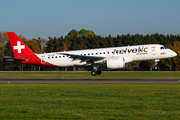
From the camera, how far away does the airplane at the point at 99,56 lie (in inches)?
1505

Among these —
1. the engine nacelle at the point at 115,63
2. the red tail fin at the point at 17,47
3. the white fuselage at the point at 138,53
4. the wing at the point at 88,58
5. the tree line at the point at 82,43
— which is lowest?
the engine nacelle at the point at 115,63

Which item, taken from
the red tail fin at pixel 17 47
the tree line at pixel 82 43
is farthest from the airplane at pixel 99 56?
the tree line at pixel 82 43

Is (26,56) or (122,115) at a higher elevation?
(26,56)

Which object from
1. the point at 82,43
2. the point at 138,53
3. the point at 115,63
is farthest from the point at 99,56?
the point at 82,43

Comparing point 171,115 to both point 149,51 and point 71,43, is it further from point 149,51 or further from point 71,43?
point 71,43

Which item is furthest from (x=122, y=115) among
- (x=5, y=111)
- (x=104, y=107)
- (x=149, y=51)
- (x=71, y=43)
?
(x=71, y=43)

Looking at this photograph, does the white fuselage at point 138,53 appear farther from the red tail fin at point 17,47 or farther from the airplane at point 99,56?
the red tail fin at point 17,47

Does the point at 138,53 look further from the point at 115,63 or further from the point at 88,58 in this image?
the point at 88,58

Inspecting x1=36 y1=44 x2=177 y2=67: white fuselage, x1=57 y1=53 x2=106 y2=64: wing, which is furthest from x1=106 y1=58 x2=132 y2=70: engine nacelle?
x1=57 y1=53 x2=106 y2=64: wing

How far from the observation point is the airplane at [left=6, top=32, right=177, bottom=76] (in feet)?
125

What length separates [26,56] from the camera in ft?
140

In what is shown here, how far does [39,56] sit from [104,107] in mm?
31049

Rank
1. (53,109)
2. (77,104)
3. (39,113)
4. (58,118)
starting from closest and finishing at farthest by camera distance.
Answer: (58,118) → (39,113) → (53,109) → (77,104)

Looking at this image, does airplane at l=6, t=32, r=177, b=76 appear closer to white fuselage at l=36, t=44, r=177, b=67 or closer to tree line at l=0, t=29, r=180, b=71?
white fuselage at l=36, t=44, r=177, b=67
